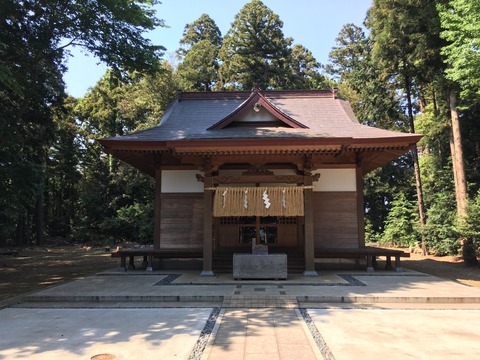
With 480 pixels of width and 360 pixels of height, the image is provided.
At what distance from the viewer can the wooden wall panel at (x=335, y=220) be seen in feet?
39.0

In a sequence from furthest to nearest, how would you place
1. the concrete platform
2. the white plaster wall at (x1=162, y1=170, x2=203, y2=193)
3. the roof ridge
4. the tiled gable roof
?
the roof ridge < the white plaster wall at (x1=162, y1=170, x2=203, y2=193) < the tiled gable roof < the concrete platform

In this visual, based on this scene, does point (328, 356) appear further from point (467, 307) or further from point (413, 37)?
point (413, 37)

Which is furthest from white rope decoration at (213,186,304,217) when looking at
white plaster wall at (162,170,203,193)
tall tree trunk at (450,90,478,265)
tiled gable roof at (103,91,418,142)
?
tall tree trunk at (450,90,478,265)

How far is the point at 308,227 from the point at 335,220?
2105 millimetres

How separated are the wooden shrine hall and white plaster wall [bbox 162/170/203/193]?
4cm

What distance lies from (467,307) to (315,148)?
5043mm

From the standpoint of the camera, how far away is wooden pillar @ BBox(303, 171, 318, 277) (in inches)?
406

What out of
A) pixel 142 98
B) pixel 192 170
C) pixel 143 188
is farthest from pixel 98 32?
pixel 143 188

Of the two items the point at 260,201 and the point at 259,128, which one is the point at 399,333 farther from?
the point at 259,128

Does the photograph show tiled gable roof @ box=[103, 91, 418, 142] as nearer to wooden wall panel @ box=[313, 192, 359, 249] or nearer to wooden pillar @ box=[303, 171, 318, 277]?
wooden pillar @ box=[303, 171, 318, 277]

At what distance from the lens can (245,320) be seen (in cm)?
616

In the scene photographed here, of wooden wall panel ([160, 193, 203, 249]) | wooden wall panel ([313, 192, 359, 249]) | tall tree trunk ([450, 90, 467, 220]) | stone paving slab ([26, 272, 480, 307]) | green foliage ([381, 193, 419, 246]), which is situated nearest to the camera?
stone paving slab ([26, 272, 480, 307])

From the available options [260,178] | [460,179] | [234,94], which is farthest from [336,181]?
[460,179]

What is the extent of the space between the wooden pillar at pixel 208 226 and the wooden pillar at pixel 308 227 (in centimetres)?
285
